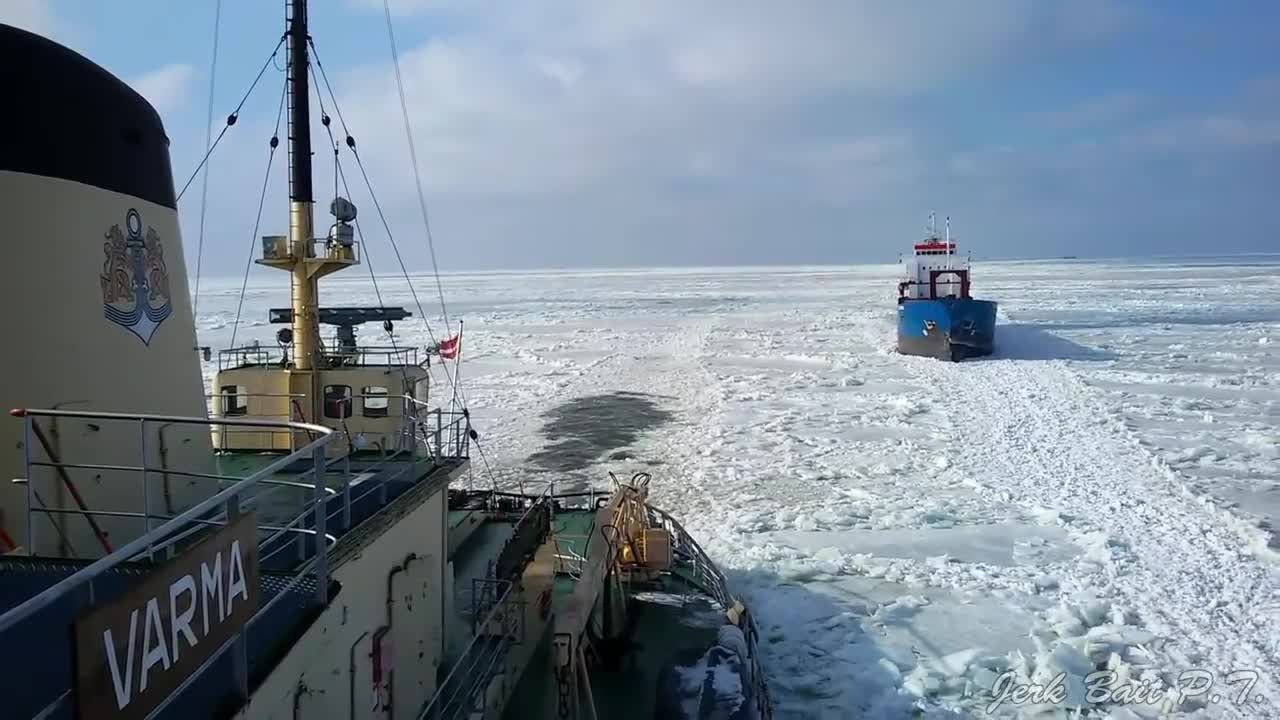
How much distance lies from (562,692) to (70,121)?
4.87 meters

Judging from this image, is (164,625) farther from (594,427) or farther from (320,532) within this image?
(594,427)

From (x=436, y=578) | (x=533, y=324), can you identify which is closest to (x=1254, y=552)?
(x=436, y=578)

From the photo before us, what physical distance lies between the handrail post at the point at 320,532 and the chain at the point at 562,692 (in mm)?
2728

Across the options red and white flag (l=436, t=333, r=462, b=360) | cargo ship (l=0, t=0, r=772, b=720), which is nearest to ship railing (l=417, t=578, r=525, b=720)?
cargo ship (l=0, t=0, r=772, b=720)

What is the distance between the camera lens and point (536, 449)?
61.0 ft

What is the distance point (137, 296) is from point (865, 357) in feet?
101

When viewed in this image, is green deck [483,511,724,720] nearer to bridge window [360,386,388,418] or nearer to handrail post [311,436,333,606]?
bridge window [360,386,388,418]

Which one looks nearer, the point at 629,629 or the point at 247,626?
the point at 247,626

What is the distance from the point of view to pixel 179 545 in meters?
4.13

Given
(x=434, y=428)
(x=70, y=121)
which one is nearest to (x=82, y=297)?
(x=70, y=121)

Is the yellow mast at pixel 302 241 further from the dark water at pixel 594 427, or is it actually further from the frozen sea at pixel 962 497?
the dark water at pixel 594 427

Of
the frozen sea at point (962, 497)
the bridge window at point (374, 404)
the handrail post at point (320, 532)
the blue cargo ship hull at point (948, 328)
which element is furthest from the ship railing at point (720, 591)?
the blue cargo ship hull at point (948, 328)

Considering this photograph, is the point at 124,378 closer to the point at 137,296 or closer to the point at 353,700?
the point at 137,296

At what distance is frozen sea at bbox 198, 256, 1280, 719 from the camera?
8609mm
